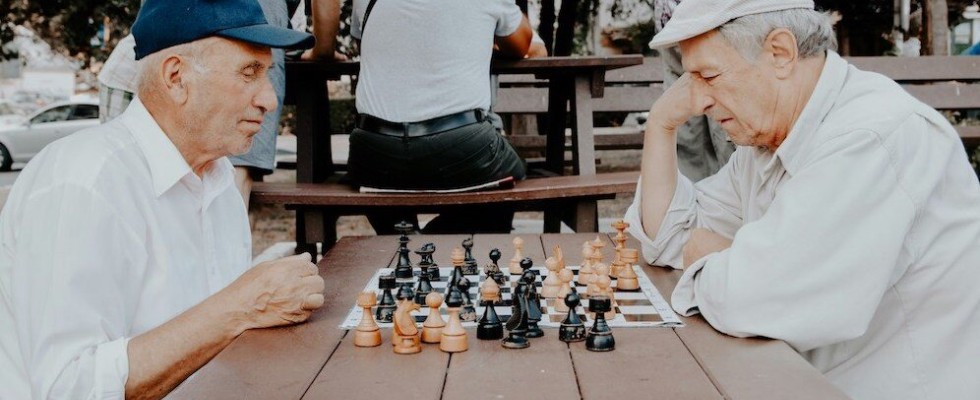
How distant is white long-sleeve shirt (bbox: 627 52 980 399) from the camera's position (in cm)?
201

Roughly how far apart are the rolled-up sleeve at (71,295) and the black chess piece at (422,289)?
663 millimetres

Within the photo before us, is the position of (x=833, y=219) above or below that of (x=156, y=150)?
below

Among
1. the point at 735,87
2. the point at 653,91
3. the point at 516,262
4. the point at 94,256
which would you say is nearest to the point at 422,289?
the point at 516,262

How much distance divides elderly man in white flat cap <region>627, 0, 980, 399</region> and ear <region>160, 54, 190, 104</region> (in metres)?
1.13

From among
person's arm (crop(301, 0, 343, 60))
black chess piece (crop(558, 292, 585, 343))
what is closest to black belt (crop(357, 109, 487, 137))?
person's arm (crop(301, 0, 343, 60))

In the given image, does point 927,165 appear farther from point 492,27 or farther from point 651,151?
point 492,27

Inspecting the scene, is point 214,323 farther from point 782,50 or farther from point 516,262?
point 782,50

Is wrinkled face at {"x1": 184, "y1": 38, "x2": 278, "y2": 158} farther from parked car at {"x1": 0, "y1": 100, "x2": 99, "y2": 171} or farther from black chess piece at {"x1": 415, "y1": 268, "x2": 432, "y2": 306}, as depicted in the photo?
parked car at {"x1": 0, "y1": 100, "x2": 99, "y2": 171}

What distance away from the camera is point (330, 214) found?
5.07 meters

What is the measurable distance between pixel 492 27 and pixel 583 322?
2930 millimetres

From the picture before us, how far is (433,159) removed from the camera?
4.62 meters

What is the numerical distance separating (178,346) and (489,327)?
624 millimetres

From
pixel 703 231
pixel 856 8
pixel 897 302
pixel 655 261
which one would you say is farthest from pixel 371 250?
pixel 856 8

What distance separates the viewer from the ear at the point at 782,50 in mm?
2295
